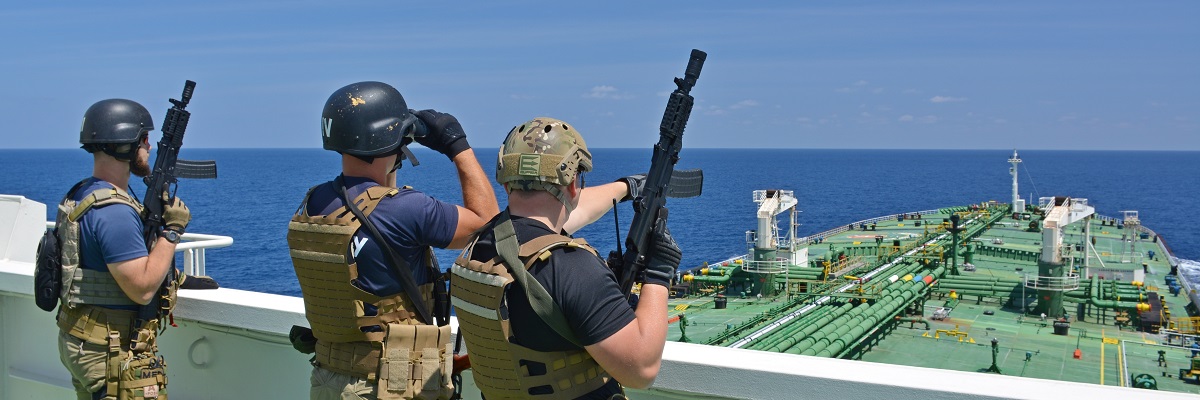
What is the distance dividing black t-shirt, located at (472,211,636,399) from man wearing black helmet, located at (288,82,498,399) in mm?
661

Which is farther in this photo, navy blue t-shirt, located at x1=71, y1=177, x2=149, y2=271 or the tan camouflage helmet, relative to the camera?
navy blue t-shirt, located at x1=71, y1=177, x2=149, y2=271

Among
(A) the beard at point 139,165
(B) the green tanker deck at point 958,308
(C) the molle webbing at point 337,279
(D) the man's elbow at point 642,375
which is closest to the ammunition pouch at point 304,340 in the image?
(C) the molle webbing at point 337,279

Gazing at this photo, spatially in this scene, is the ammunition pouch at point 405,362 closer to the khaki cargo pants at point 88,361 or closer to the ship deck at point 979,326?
the khaki cargo pants at point 88,361

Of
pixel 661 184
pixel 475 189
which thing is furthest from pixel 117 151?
pixel 661 184

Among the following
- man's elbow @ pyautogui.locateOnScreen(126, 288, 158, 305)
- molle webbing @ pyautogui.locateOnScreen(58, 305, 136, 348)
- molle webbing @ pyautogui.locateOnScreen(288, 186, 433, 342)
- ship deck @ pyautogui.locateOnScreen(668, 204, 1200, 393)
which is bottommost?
ship deck @ pyautogui.locateOnScreen(668, 204, 1200, 393)

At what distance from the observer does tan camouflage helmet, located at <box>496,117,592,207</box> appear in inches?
110

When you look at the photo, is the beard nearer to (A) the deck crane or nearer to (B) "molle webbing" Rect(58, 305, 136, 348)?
(B) "molle webbing" Rect(58, 305, 136, 348)

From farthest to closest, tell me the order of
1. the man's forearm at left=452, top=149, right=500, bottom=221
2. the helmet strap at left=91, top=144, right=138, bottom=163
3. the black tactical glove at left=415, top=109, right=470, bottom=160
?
the helmet strap at left=91, top=144, right=138, bottom=163, the black tactical glove at left=415, top=109, right=470, bottom=160, the man's forearm at left=452, top=149, right=500, bottom=221

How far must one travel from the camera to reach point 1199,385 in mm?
25719

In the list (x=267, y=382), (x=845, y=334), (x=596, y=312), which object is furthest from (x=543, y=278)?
(x=845, y=334)

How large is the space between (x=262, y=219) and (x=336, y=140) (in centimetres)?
8663

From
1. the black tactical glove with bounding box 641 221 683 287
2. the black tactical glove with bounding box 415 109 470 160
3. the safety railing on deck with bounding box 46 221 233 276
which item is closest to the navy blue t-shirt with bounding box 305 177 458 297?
the black tactical glove with bounding box 415 109 470 160

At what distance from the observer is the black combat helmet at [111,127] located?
15.2 ft

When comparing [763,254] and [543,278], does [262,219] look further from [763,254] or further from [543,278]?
[543,278]
